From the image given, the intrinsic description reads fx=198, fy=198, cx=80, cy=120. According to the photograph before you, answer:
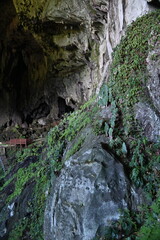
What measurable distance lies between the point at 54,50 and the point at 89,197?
11.7m

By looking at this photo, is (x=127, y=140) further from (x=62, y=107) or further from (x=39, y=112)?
(x=39, y=112)

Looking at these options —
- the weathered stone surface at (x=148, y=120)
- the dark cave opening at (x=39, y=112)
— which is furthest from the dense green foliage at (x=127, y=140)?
the dark cave opening at (x=39, y=112)

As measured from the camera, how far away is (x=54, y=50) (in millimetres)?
13391

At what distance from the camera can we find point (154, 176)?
3590 mm

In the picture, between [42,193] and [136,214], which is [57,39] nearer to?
[42,193]

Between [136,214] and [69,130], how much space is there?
3229 mm

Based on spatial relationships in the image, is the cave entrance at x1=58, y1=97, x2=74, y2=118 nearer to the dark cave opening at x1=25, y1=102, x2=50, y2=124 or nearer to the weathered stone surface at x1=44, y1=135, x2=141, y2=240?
the dark cave opening at x1=25, y1=102, x2=50, y2=124

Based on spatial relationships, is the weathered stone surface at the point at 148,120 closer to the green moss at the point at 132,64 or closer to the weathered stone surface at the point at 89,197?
the green moss at the point at 132,64

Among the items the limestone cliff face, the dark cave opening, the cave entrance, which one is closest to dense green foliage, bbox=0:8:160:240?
the limestone cliff face

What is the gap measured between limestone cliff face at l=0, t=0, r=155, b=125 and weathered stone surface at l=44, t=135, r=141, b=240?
11.0 ft

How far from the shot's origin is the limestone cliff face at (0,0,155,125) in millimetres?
8500

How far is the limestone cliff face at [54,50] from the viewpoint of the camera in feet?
27.9

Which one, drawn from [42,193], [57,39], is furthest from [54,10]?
[42,193]

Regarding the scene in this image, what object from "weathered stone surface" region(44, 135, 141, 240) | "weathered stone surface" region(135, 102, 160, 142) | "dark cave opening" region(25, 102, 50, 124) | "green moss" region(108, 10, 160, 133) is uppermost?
"green moss" region(108, 10, 160, 133)
